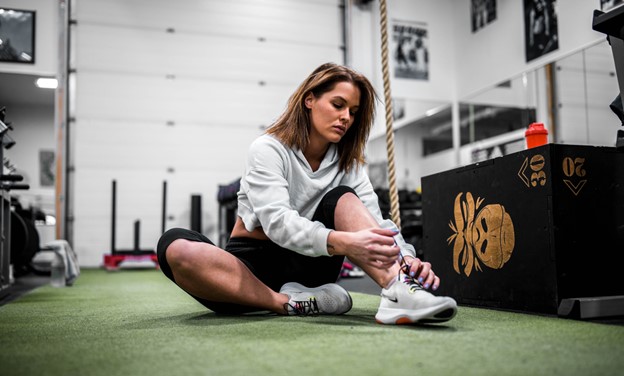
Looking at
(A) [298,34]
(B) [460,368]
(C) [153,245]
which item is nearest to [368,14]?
(A) [298,34]

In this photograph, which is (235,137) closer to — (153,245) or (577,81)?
(153,245)

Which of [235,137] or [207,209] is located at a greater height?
[235,137]

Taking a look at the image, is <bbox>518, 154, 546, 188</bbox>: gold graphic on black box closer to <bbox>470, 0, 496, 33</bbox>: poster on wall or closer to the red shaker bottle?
the red shaker bottle

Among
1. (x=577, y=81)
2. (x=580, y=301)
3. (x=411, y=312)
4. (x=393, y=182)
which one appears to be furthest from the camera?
(x=577, y=81)

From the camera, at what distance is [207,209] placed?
24.5 ft

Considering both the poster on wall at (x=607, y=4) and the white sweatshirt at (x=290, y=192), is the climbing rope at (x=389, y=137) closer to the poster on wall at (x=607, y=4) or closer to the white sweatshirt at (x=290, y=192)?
the white sweatshirt at (x=290, y=192)

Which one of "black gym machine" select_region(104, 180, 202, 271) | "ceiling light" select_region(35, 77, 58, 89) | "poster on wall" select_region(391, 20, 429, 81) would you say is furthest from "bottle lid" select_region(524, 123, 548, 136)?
"ceiling light" select_region(35, 77, 58, 89)

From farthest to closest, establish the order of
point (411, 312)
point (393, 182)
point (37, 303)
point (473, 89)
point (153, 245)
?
point (473, 89)
point (153, 245)
point (37, 303)
point (393, 182)
point (411, 312)

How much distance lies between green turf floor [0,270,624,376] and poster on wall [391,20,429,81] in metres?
6.49

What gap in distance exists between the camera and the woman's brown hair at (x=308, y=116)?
184 cm

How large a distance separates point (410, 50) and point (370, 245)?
7.20 m

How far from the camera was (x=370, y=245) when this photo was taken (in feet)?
4.69

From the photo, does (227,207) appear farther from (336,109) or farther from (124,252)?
(336,109)

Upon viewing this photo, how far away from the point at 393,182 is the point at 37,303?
5.90ft
